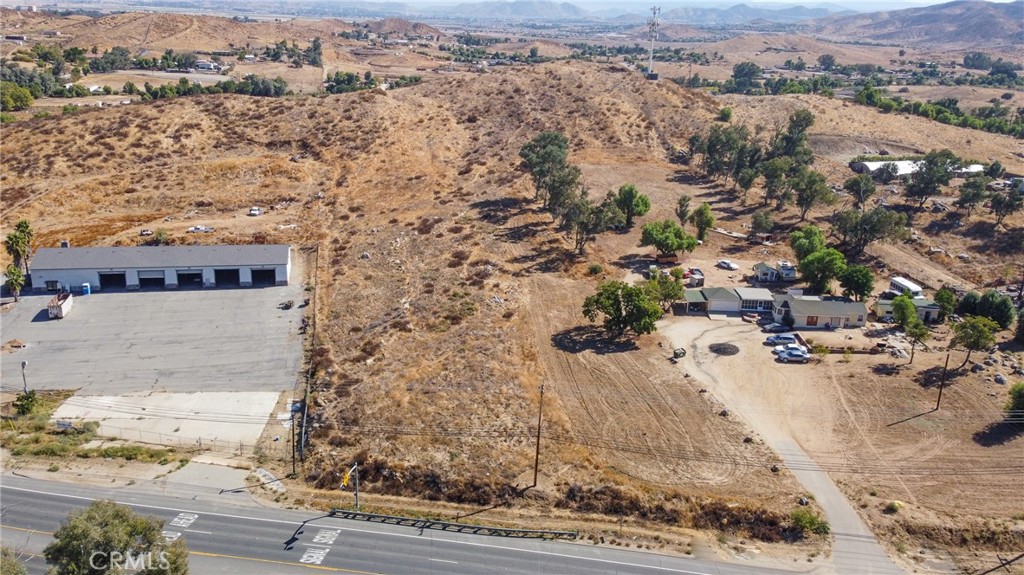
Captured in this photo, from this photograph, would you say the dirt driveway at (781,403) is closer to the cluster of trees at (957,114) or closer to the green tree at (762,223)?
the green tree at (762,223)

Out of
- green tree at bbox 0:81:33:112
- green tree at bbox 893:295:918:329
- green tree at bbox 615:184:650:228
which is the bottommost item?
green tree at bbox 893:295:918:329

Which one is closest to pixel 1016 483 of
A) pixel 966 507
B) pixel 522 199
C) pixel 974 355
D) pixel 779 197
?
pixel 966 507

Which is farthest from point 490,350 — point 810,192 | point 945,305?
point 810,192

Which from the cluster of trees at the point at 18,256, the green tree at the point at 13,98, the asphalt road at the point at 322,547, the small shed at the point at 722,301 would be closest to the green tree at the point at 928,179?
the small shed at the point at 722,301

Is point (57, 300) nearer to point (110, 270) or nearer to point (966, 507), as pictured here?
point (110, 270)

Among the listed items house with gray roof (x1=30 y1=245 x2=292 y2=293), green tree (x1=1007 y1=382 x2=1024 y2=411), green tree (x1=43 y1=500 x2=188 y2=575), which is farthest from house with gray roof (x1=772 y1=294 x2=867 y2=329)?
green tree (x1=43 y1=500 x2=188 y2=575)

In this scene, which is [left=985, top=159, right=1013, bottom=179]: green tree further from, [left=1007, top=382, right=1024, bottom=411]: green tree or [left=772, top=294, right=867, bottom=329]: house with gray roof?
[left=1007, top=382, right=1024, bottom=411]: green tree
